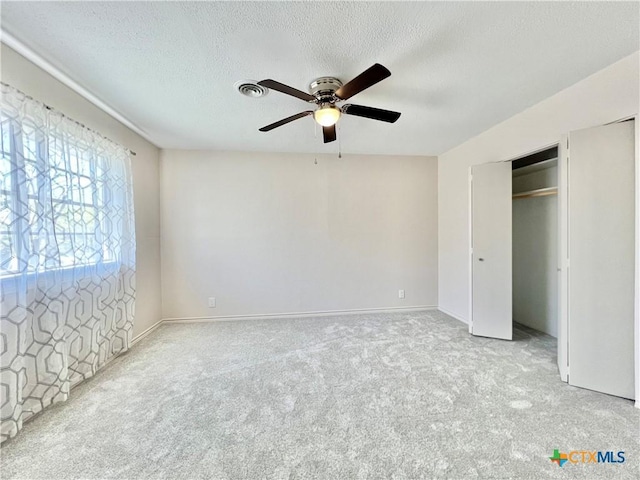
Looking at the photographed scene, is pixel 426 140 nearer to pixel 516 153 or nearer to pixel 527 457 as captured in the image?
pixel 516 153

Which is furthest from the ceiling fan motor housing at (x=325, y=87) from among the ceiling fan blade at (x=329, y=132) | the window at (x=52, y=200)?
the window at (x=52, y=200)

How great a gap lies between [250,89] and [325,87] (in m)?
0.62

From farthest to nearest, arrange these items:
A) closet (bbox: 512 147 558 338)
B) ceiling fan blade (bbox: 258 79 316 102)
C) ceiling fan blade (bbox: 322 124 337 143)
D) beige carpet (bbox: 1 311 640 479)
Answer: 1. closet (bbox: 512 147 558 338)
2. ceiling fan blade (bbox: 322 124 337 143)
3. ceiling fan blade (bbox: 258 79 316 102)
4. beige carpet (bbox: 1 311 640 479)

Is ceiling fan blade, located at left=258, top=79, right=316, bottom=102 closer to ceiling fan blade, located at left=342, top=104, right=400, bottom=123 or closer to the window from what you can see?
ceiling fan blade, located at left=342, top=104, right=400, bottom=123

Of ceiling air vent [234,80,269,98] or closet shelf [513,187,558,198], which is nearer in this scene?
ceiling air vent [234,80,269,98]

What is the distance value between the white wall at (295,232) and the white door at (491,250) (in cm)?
104

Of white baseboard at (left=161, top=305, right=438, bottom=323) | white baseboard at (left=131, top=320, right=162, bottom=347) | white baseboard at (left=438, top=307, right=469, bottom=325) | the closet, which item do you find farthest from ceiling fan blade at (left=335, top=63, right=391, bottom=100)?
white baseboard at (left=131, top=320, right=162, bottom=347)

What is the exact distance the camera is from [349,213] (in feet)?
12.5

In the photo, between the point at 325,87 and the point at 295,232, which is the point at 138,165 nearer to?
the point at 295,232

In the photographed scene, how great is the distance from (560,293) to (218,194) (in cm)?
393

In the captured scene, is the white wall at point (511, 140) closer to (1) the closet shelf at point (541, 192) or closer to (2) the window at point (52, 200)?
(1) the closet shelf at point (541, 192)

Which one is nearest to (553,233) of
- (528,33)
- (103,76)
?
(528,33)

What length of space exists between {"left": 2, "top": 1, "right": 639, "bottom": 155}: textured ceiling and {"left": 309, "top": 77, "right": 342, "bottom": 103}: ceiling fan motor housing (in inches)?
1.8

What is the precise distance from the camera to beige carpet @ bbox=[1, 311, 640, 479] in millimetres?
1306
